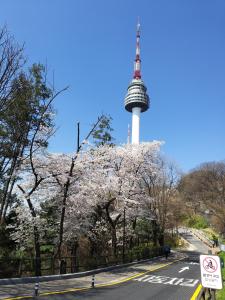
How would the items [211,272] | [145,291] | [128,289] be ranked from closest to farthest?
[211,272] < [145,291] < [128,289]

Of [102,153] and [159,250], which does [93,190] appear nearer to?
[102,153]

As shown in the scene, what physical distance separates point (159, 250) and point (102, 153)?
53.9 feet

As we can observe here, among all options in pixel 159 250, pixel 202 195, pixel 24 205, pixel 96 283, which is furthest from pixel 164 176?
pixel 202 195

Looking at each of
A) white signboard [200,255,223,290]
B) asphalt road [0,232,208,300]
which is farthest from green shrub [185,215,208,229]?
white signboard [200,255,223,290]

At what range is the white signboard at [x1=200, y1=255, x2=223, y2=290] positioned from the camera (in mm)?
7250

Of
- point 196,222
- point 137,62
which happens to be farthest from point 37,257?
point 137,62

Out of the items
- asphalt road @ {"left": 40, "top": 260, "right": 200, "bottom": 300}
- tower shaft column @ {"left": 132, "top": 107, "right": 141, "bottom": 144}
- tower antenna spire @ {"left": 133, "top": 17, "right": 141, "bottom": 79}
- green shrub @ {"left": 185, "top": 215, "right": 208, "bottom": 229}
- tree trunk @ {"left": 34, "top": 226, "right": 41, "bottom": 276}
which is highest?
tower antenna spire @ {"left": 133, "top": 17, "right": 141, "bottom": 79}

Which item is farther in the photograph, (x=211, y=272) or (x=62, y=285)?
(x=62, y=285)

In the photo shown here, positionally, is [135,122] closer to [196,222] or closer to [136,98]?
[136,98]

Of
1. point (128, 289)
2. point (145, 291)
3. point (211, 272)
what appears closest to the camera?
point (211, 272)

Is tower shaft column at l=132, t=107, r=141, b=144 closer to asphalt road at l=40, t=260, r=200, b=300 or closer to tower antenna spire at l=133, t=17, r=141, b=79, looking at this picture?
tower antenna spire at l=133, t=17, r=141, b=79

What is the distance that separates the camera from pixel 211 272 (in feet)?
24.4

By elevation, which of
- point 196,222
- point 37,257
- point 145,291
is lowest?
point 145,291

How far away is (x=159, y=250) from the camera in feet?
134
